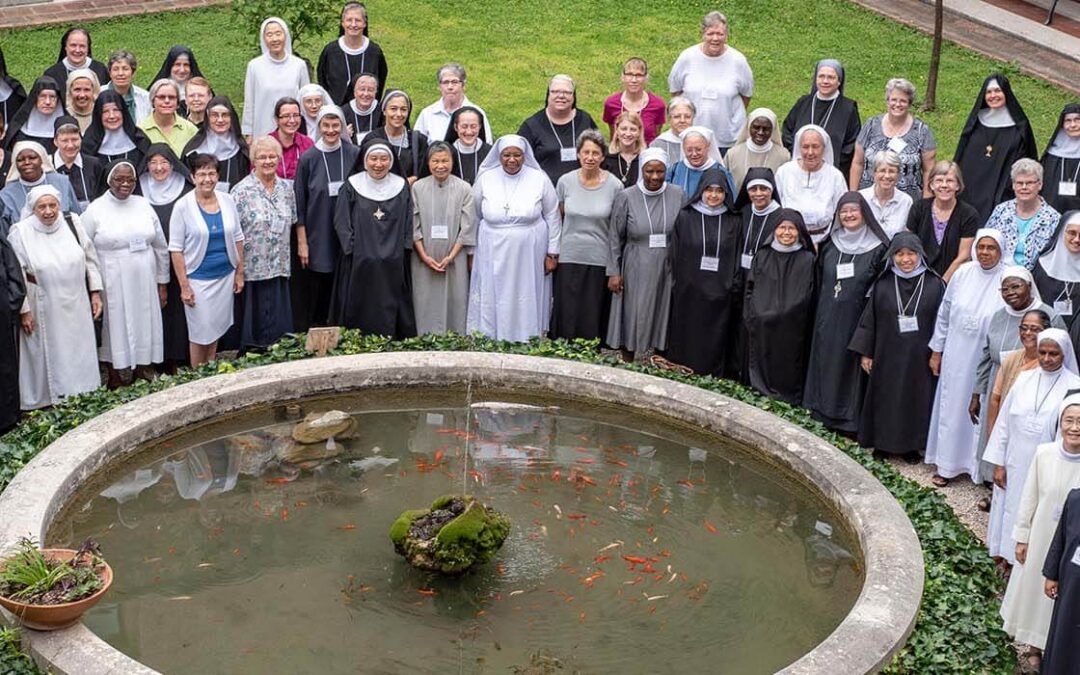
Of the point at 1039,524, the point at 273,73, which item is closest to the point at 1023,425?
the point at 1039,524

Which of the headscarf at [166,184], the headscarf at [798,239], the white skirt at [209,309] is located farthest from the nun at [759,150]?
the headscarf at [166,184]

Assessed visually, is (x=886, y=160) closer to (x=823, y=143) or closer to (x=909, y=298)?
(x=823, y=143)

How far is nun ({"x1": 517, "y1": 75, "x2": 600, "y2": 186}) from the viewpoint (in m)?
12.4

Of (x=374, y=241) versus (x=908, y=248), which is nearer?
(x=908, y=248)

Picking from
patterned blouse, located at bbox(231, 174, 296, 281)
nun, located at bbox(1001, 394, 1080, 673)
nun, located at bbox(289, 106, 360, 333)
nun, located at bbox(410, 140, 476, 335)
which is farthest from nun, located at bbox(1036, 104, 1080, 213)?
patterned blouse, located at bbox(231, 174, 296, 281)

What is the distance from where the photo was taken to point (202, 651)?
7.60m

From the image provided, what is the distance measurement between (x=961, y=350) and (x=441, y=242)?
3.62m

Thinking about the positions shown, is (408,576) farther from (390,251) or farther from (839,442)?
(390,251)

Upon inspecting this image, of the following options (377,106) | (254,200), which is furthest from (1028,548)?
(377,106)

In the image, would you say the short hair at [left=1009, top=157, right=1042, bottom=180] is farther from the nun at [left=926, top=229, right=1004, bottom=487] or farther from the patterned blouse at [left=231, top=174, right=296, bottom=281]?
the patterned blouse at [left=231, top=174, right=296, bottom=281]

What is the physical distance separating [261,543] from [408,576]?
858 mm

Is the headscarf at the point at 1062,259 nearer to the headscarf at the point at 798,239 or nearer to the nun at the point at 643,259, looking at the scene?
the headscarf at the point at 798,239

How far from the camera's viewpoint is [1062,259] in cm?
1032

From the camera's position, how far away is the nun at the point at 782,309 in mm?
11141
